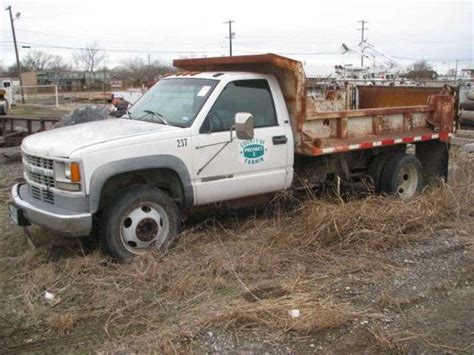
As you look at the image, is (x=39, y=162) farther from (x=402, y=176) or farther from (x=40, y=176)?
(x=402, y=176)

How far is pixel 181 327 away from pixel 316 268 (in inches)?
69.1

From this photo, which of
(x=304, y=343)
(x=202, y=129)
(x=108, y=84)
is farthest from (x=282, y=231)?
(x=108, y=84)

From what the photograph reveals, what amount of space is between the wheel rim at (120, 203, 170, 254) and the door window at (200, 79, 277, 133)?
3.30 ft

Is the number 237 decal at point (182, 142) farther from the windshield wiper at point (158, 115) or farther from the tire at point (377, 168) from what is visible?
the tire at point (377, 168)

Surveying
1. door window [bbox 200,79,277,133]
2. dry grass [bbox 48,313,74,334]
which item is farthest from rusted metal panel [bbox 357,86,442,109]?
dry grass [bbox 48,313,74,334]

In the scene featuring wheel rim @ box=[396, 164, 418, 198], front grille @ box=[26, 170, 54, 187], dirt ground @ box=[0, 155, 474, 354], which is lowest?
dirt ground @ box=[0, 155, 474, 354]

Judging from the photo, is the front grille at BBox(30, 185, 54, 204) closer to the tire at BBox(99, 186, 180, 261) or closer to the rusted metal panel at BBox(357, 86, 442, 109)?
the tire at BBox(99, 186, 180, 261)

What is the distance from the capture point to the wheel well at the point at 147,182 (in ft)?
18.5

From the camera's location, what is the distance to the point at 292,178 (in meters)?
6.97

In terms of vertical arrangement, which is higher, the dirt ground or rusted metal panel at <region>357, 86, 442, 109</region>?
rusted metal panel at <region>357, 86, 442, 109</region>

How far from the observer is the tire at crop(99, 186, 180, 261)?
550cm

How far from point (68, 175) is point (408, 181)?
5135 mm

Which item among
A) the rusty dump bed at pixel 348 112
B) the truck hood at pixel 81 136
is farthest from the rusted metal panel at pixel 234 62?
the truck hood at pixel 81 136

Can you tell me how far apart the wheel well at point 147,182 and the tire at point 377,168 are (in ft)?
10.4
